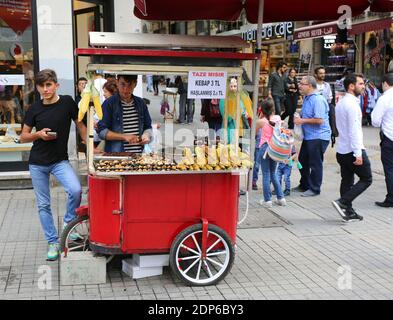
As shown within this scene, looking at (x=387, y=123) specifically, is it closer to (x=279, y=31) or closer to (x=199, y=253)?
(x=199, y=253)

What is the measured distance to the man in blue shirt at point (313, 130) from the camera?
25.8 ft

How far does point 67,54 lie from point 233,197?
4760 mm

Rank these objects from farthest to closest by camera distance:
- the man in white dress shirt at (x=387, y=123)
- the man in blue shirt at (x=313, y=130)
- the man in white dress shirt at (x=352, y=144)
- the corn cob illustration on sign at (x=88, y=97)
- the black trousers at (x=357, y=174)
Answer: the man in blue shirt at (x=313, y=130)
the man in white dress shirt at (x=387, y=123)
the black trousers at (x=357, y=174)
the man in white dress shirt at (x=352, y=144)
the corn cob illustration on sign at (x=88, y=97)

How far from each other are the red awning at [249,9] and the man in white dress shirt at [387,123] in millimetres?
1611

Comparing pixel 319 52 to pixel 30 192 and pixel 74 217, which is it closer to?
pixel 30 192

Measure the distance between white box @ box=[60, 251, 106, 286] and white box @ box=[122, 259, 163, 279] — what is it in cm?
25

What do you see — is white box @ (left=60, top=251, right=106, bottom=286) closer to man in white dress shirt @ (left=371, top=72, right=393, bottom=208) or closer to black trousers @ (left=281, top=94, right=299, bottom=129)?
man in white dress shirt @ (left=371, top=72, right=393, bottom=208)

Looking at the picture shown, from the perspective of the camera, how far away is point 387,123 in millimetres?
7434

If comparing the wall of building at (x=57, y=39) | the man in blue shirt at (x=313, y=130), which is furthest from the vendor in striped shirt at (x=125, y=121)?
the wall of building at (x=57, y=39)

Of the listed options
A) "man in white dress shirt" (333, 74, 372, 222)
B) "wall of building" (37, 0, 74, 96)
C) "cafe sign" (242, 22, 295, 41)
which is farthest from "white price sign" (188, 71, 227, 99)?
"cafe sign" (242, 22, 295, 41)

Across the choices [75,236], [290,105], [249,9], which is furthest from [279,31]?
[75,236]

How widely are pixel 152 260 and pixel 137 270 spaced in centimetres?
16

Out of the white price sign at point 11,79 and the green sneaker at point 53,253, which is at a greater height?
the white price sign at point 11,79

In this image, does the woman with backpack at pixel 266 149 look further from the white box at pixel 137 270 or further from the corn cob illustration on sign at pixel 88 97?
the corn cob illustration on sign at pixel 88 97
